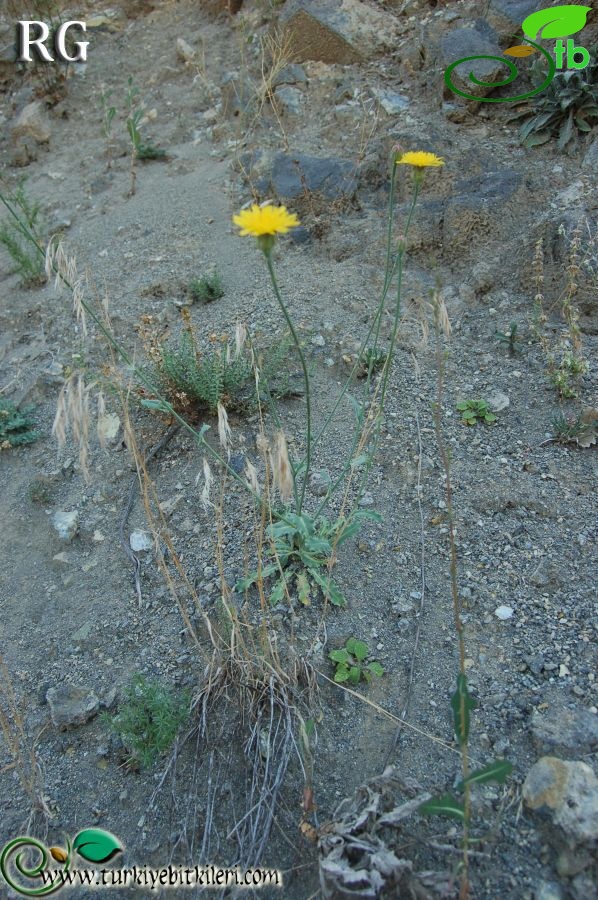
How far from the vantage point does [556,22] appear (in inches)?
154

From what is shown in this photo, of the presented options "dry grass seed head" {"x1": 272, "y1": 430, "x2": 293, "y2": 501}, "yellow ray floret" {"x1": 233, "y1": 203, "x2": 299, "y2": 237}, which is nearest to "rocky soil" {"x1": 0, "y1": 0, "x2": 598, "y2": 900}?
"dry grass seed head" {"x1": 272, "y1": 430, "x2": 293, "y2": 501}

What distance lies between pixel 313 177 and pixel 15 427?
2.41m

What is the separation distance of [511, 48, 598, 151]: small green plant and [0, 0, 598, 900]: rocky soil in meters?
0.10

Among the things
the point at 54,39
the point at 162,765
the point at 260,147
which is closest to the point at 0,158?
the point at 54,39

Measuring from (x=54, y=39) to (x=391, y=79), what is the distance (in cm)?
388

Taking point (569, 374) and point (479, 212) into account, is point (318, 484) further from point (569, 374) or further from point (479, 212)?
point (479, 212)

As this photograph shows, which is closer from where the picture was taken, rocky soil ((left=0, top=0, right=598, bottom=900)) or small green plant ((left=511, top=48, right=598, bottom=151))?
rocky soil ((left=0, top=0, right=598, bottom=900))

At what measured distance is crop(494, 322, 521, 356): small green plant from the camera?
10.2 feet

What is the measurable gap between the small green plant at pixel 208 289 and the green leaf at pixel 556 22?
7.95ft

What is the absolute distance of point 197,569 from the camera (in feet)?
8.21

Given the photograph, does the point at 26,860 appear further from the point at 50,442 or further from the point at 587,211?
the point at 587,211

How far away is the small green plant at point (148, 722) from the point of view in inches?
76.2

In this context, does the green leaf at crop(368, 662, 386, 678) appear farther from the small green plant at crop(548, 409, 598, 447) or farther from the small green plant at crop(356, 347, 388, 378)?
the small green plant at crop(356, 347, 388, 378)

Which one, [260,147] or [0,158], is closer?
[260,147]
